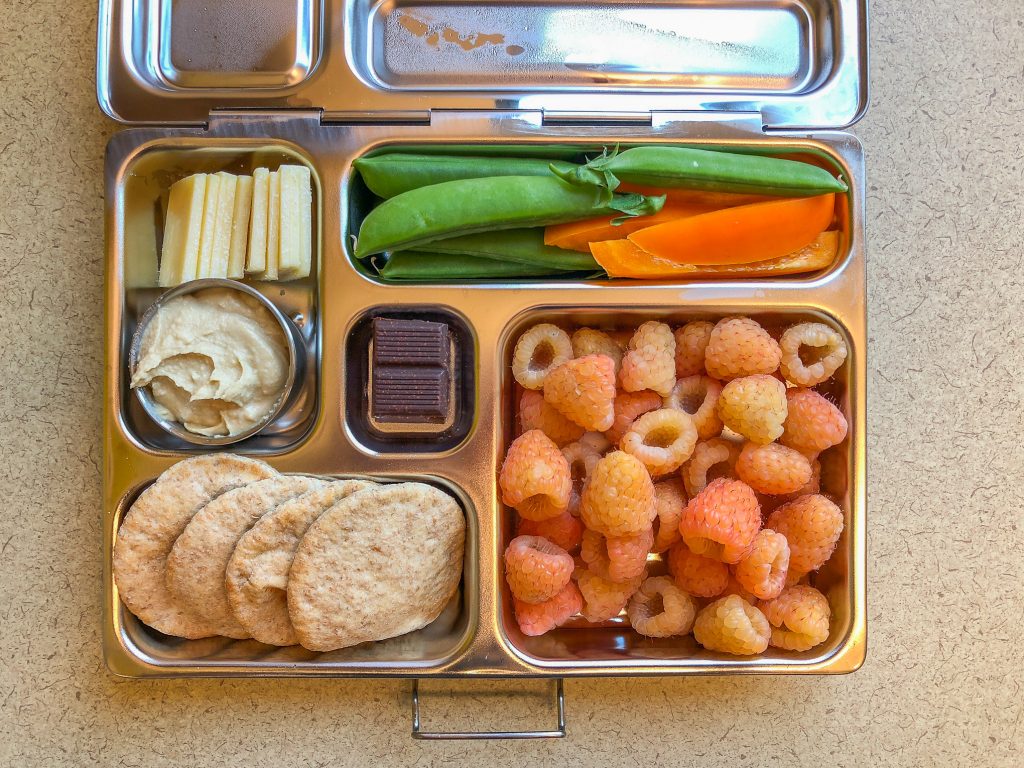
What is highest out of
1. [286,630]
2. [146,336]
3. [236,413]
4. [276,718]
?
[146,336]

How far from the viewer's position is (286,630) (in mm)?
1208

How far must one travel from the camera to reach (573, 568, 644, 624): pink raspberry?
123cm

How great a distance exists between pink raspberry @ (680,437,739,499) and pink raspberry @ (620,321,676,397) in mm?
112

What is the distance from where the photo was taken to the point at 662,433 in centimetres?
123

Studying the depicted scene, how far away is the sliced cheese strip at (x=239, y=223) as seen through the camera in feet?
4.21

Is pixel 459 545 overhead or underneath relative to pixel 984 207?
underneath

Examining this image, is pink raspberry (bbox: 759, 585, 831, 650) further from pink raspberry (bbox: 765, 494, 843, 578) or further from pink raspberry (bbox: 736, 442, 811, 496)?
pink raspberry (bbox: 736, 442, 811, 496)

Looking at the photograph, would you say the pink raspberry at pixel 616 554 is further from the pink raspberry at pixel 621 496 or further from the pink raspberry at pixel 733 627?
the pink raspberry at pixel 733 627

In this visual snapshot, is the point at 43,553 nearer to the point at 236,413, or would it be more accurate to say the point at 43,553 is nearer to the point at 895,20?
the point at 236,413

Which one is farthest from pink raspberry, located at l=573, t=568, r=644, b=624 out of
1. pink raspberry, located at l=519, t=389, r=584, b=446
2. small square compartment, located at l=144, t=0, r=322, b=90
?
small square compartment, located at l=144, t=0, r=322, b=90

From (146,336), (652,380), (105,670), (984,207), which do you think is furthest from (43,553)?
(984,207)

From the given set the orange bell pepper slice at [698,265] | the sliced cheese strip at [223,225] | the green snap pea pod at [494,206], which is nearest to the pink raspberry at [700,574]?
the orange bell pepper slice at [698,265]

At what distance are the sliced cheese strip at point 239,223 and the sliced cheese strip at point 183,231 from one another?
0.17 feet

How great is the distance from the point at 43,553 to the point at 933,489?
159cm
